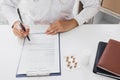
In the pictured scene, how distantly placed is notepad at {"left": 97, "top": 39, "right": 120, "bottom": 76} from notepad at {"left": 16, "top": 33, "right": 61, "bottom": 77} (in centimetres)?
19

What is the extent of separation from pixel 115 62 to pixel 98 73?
3.3 inches

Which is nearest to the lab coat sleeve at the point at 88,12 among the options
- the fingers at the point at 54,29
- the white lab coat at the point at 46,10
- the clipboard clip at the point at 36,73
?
the white lab coat at the point at 46,10

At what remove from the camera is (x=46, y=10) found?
3.78 feet

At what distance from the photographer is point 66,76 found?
779mm

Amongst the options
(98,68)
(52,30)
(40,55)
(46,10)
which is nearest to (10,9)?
(46,10)

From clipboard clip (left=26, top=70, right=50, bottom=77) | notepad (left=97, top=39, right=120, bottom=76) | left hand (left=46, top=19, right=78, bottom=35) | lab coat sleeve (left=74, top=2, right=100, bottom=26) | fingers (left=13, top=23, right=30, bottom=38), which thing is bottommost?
clipboard clip (left=26, top=70, right=50, bottom=77)

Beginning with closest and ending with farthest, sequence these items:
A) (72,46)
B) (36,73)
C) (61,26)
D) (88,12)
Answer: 1. (36,73)
2. (72,46)
3. (61,26)
4. (88,12)

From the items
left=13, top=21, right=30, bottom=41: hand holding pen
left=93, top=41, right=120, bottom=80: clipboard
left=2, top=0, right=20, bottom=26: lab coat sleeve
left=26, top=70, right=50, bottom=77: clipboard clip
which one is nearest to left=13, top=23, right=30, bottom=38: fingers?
left=13, top=21, right=30, bottom=41: hand holding pen

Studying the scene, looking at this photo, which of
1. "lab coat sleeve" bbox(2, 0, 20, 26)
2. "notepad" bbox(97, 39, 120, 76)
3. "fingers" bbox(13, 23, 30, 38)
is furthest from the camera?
"lab coat sleeve" bbox(2, 0, 20, 26)

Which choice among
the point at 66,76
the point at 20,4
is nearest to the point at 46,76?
the point at 66,76

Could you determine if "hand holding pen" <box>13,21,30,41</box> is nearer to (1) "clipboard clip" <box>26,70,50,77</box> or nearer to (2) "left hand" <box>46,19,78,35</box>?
(2) "left hand" <box>46,19,78,35</box>

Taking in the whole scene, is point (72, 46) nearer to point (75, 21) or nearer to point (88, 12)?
point (75, 21)

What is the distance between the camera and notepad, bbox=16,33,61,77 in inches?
31.0

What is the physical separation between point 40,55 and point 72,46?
17cm
